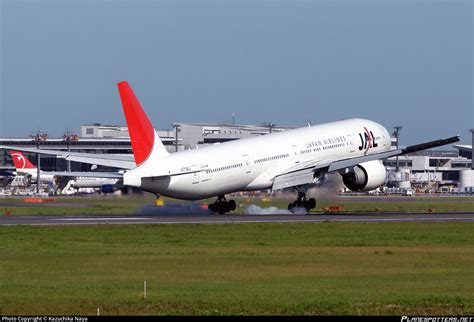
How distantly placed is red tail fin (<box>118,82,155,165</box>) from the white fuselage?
2.70 feet

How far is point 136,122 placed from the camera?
200 ft

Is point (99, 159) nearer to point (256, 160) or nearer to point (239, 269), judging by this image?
point (256, 160)

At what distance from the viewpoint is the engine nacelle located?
235ft

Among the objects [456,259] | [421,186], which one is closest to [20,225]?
[456,259]

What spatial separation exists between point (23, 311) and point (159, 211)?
144ft

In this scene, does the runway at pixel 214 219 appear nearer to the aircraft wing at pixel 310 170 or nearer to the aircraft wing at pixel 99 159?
the aircraft wing at pixel 99 159

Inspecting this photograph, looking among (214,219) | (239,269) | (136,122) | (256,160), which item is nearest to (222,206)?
(256,160)

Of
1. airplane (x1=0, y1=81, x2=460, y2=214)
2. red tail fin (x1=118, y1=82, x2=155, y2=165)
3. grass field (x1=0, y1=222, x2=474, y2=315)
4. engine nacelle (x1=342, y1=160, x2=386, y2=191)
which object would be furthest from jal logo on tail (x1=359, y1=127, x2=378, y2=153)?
red tail fin (x1=118, y1=82, x2=155, y2=165)

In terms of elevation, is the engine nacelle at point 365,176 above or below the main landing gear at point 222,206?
above

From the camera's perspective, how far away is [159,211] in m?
70.2

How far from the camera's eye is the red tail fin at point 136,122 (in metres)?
60.8

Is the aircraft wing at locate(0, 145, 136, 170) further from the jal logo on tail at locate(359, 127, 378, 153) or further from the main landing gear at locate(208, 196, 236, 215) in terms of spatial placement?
the jal logo on tail at locate(359, 127, 378, 153)

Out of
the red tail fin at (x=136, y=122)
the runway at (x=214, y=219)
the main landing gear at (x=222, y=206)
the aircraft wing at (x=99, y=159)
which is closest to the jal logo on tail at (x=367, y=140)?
the runway at (x=214, y=219)

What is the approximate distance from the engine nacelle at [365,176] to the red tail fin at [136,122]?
16992mm
